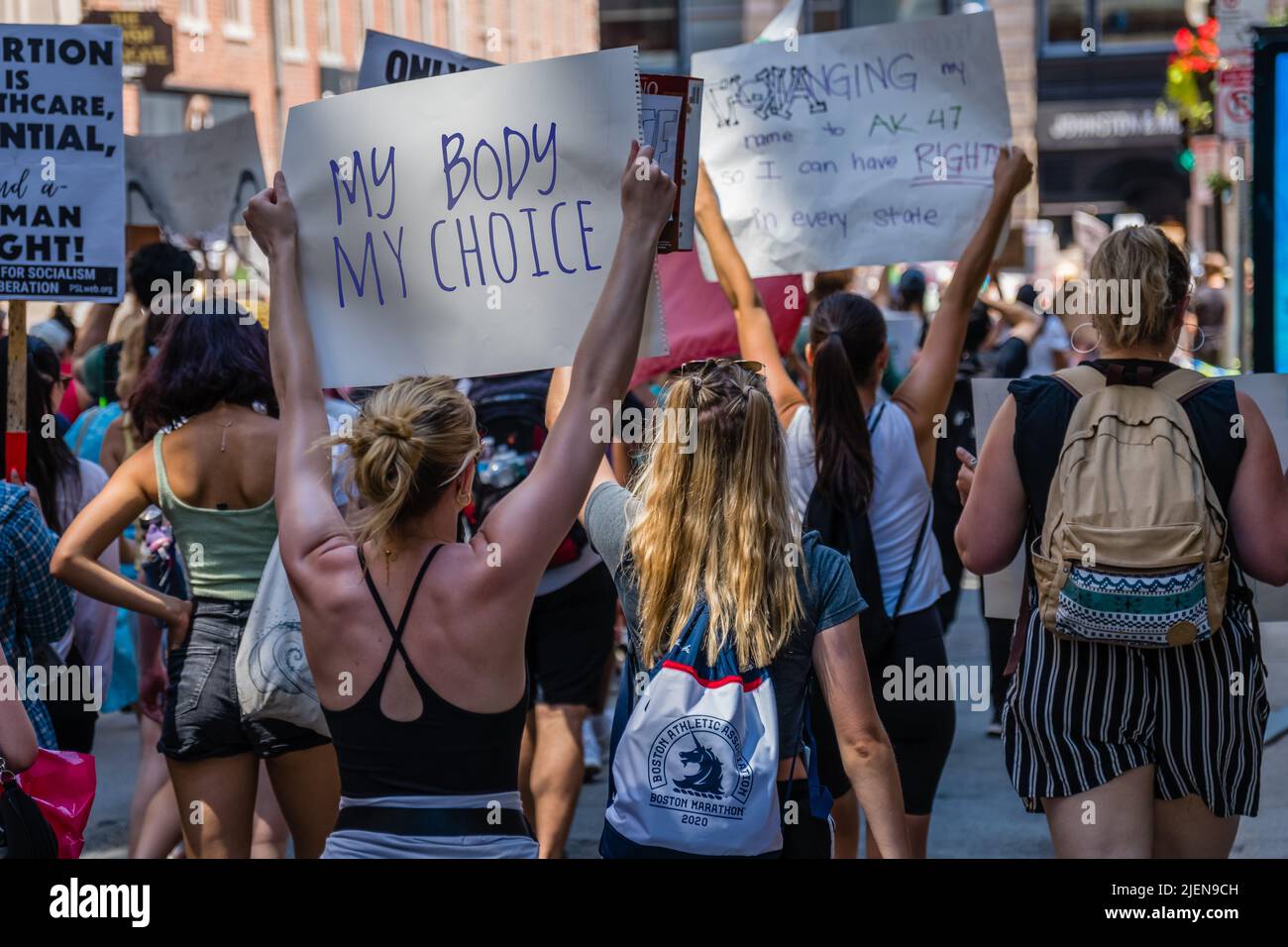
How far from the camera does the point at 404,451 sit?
3.07 m

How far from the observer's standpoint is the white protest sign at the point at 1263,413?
405 cm

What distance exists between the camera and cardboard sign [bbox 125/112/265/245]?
26.7 feet

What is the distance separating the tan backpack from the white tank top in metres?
1.30

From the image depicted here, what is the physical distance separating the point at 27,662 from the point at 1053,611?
2561 millimetres

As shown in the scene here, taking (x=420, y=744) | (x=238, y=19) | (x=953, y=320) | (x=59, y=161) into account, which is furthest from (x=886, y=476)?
(x=238, y=19)

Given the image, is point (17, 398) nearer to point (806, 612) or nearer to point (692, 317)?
point (692, 317)

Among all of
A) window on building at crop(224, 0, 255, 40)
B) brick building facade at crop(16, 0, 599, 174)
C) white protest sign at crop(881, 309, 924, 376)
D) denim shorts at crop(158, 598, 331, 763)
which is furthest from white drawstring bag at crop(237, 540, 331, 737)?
window on building at crop(224, 0, 255, 40)

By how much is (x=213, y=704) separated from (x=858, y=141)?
2.90 m

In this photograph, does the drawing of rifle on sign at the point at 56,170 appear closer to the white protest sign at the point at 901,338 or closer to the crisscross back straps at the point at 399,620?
the crisscross back straps at the point at 399,620

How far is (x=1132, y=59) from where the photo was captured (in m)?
36.8

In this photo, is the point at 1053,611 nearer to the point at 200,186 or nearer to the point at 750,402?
the point at 750,402

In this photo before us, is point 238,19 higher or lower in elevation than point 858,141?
higher

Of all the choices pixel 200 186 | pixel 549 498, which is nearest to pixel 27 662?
pixel 549 498

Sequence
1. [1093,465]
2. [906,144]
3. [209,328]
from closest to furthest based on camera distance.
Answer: [1093,465], [209,328], [906,144]
